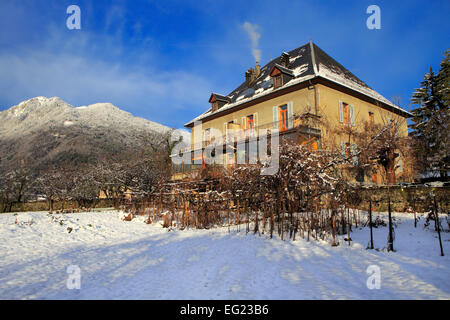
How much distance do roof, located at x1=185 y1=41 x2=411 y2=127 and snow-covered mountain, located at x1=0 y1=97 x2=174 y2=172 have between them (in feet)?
47.1

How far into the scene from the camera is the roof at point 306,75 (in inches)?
685

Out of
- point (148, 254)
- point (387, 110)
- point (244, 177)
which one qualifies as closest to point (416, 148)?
point (387, 110)

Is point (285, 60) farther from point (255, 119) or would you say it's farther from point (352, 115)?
point (352, 115)

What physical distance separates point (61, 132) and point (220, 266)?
69.6m

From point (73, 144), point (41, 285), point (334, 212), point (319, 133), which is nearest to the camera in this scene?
point (41, 285)

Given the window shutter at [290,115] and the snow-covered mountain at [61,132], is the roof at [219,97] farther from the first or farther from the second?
Result: the snow-covered mountain at [61,132]

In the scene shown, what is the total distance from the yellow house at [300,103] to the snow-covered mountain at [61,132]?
1311 cm

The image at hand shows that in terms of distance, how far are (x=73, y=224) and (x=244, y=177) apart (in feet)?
23.8

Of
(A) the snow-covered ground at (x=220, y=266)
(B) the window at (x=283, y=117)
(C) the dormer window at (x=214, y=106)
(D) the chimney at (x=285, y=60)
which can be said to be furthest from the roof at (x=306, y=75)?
(A) the snow-covered ground at (x=220, y=266)

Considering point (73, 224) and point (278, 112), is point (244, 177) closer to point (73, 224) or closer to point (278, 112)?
point (73, 224)

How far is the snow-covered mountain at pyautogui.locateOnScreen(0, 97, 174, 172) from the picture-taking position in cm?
4844

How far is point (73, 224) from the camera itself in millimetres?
10742

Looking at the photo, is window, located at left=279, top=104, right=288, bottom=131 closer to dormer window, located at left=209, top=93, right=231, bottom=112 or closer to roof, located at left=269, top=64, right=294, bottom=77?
roof, located at left=269, top=64, right=294, bottom=77

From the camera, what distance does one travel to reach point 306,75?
17.1m
